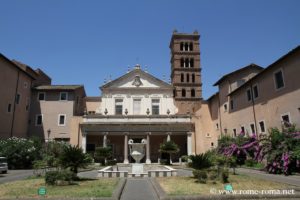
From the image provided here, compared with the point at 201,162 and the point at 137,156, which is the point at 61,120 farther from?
the point at 201,162

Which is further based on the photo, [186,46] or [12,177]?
[186,46]

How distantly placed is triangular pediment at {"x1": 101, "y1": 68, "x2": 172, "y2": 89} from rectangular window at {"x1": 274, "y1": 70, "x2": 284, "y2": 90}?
64.0ft

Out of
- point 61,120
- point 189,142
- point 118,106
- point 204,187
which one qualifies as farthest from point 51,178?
point 118,106

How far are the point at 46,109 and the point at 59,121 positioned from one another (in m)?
2.64

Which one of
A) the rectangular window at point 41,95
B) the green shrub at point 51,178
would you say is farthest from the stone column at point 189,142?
the green shrub at point 51,178

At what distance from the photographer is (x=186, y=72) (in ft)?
154

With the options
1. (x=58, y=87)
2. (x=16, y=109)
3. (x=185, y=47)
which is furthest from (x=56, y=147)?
(x=185, y=47)

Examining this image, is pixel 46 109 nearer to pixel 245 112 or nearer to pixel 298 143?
pixel 245 112

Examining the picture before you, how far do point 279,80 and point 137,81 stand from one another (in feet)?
73.3

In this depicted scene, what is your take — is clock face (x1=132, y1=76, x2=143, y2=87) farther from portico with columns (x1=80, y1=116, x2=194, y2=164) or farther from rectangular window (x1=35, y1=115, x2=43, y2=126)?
rectangular window (x1=35, y1=115, x2=43, y2=126)

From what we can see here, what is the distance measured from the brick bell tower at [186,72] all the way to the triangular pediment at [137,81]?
5.31 meters

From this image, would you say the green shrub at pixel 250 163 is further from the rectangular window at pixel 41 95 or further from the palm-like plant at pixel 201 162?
the rectangular window at pixel 41 95

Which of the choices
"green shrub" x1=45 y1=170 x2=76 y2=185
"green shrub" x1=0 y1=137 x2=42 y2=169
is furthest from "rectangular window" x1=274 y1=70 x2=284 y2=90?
"green shrub" x1=0 y1=137 x2=42 y2=169

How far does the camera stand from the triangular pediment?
40.4 metres
